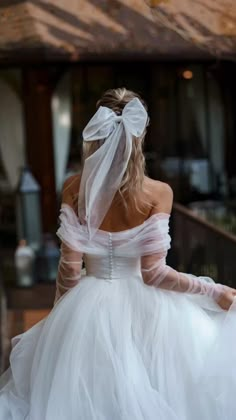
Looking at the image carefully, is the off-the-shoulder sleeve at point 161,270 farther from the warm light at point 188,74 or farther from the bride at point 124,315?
the warm light at point 188,74

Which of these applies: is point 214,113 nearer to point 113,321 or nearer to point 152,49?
point 152,49

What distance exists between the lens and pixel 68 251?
1675 millimetres

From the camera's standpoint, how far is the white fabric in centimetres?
162

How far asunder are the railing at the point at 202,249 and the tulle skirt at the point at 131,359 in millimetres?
1330

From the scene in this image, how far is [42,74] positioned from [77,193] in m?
4.98

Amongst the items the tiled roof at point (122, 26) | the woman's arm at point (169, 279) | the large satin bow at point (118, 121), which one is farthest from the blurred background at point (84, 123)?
the large satin bow at point (118, 121)

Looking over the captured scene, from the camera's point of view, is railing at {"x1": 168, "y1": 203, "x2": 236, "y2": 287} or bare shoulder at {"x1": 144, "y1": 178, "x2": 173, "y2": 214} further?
railing at {"x1": 168, "y1": 203, "x2": 236, "y2": 287}

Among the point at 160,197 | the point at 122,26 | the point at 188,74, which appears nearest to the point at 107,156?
the point at 160,197

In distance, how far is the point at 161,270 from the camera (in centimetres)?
164

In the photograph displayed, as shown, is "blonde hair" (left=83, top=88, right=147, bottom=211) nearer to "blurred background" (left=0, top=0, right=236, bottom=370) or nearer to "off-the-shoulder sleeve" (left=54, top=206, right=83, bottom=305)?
"off-the-shoulder sleeve" (left=54, top=206, right=83, bottom=305)

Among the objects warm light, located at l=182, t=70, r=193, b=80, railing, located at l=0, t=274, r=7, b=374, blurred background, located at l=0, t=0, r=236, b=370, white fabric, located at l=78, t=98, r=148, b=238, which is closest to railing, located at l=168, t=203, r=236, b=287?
blurred background, located at l=0, t=0, r=236, b=370

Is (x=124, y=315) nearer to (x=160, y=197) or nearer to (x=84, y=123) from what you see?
(x=160, y=197)

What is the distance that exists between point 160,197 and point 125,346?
Answer: 0.40m

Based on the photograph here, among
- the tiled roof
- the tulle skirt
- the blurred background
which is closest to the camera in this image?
the tulle skirt
